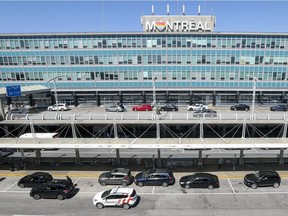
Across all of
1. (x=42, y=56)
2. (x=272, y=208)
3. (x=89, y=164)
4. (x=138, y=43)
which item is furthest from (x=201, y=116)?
(x=42, y=56)

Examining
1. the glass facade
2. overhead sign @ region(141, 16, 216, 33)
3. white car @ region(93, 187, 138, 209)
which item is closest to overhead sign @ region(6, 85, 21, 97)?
the glass facade

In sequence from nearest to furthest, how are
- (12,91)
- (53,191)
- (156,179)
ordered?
(53,191) → (156,179) → (12,91)

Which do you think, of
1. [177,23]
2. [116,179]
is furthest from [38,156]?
[177,23]

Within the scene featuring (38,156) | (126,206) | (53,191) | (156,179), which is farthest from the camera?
(38,156)

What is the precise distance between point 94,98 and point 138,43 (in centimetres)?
2034

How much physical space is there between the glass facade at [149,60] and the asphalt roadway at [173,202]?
38.4 metres

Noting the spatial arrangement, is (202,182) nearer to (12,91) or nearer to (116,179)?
(116,179)

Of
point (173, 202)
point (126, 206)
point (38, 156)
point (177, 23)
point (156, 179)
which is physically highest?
point (177, 23)

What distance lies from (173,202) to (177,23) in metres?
53.0

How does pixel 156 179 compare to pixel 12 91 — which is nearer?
pixel 156 179

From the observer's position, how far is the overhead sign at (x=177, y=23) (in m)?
62.2

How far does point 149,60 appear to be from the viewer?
198 feet

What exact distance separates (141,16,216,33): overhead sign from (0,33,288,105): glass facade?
16.0 ft

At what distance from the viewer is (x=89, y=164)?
3144 centimetres
